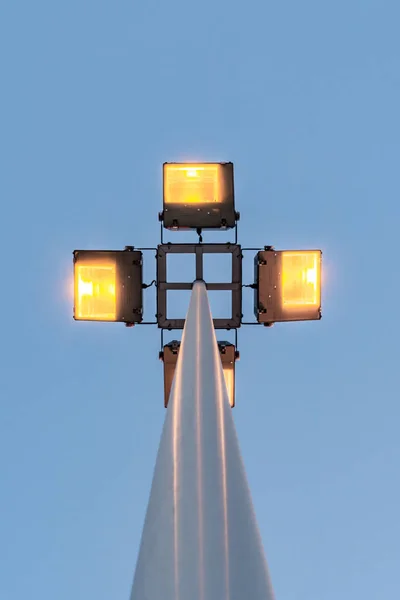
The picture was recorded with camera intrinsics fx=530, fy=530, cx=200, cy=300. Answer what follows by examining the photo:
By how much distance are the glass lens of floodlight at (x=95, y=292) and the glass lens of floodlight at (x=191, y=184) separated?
842 millimetres

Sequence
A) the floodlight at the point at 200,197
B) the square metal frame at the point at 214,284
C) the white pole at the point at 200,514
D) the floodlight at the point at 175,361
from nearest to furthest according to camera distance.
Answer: the white pole at the point at 200,514 < the floodlight at the point at 200,197 < the square metal frame at the point at 214,284 < the floodlight at the point at 175,361

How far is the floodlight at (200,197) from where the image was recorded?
447 cm

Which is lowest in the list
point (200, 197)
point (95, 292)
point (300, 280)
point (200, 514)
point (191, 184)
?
point (200, 514)

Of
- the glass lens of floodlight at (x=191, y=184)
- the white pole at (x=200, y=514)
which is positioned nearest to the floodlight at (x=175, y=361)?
the glass lens of floodlight at (x=191, y=184)

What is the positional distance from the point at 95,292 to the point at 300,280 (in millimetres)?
1829

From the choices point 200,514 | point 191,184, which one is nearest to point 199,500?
point 200,514

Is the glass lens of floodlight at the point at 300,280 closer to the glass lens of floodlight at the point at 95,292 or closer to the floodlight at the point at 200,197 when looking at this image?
the floodlight at the point at 200,197

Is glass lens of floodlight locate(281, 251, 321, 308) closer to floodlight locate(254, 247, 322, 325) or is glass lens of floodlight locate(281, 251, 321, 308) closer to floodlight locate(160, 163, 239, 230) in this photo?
floodlight locate(254, 247, 322, 325)

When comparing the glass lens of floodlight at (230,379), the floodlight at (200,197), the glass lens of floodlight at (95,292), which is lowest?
the glass lens of floodlight at (230,379)

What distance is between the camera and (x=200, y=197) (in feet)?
14.8

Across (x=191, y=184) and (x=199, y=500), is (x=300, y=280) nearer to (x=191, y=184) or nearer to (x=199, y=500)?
(x=191, y=184)

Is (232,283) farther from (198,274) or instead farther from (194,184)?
(194,184)

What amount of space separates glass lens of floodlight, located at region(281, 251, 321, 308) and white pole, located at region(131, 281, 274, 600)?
265 cm

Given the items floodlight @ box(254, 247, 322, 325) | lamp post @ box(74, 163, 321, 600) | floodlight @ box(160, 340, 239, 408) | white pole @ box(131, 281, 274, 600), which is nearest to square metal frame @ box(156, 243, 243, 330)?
floodlight @ box(254, 247, 322, 325)
